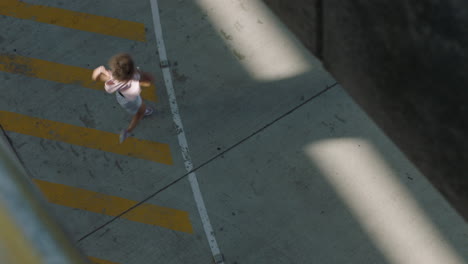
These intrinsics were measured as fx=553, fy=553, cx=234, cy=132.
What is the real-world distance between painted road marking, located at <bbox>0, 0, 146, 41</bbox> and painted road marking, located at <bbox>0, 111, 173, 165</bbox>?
5.41 feet

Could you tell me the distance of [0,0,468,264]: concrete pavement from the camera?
6.98m

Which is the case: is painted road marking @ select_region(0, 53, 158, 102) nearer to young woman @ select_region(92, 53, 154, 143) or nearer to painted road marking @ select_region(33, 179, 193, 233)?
young woman @ select_region(92, 53, 154, 143)

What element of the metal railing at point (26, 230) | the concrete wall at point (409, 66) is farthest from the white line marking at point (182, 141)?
the metal railing at point (26, 230)

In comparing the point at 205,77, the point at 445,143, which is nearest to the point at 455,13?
the point at 445,143

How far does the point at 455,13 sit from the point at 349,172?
13.8ft

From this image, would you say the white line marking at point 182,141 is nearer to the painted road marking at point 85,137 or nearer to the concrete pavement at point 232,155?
the concrete pavement at point 232,155

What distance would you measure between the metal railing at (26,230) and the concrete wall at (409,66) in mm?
2579

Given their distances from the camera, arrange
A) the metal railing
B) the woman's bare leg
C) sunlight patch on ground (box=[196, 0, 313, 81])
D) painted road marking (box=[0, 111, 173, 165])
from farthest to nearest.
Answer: sunlight patch on ground (box=[196, 0, 313, 81]) < painted road marking (box=[0, 111, 173, 165]) < the woman's bare leg < the metal railing

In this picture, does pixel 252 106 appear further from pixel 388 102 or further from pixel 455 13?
pixel 455 13

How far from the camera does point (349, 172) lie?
24.0 ft

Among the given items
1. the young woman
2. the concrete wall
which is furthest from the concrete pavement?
the concrete wall


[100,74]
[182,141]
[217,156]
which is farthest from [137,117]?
[217,156]

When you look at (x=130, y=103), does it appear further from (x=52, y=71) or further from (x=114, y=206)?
(x=52, y=71)

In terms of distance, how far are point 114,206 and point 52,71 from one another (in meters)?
2.46
